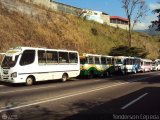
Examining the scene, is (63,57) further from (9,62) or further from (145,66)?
(145,66)

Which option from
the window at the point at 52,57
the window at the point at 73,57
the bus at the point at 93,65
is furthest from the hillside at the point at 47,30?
the window at the point at 52,57

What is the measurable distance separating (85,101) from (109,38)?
5691 centimetres

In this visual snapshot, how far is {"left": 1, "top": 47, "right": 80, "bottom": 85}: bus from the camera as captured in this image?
22734 millimetres

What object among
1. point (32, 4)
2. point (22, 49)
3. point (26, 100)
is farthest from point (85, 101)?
point (32, 4)

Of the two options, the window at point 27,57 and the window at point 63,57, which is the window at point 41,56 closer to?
the window at point 27,57

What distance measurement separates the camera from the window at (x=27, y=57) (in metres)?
23.1

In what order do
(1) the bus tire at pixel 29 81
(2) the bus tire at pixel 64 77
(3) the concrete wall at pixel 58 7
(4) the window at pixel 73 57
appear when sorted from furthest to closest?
(3) the concrete wall at pixel 58 7 < (4) the window at pixel 73 57 < (2) the bus tire at pixel 64 77 < (1) the bus tire at pixel 29 81

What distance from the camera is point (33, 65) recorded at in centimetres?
2395

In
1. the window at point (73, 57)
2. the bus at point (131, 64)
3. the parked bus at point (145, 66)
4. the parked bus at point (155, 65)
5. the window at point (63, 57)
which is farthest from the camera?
the parked bus at point (155, 65)

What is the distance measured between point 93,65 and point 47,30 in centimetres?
1376

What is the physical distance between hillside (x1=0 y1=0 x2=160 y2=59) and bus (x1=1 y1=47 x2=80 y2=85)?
8.85 m

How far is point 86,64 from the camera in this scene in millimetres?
34000

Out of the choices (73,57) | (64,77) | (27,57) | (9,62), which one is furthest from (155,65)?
(9,62)

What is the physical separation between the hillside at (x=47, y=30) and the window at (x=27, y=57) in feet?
36.6
